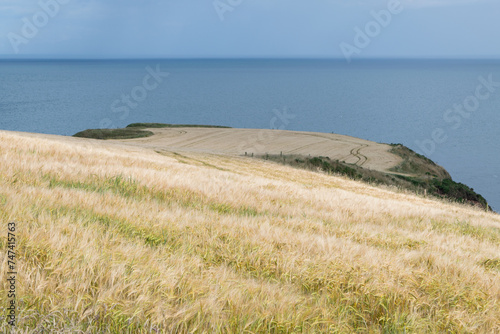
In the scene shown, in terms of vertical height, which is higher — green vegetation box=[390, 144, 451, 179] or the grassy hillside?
green vegetation box=[390, 144, 451, 179]

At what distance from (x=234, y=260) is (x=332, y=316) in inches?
54.8

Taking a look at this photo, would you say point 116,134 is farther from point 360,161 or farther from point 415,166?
point 415,166

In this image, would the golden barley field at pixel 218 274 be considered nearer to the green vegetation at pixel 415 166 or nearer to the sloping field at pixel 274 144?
the sloping field at pixel 274 144

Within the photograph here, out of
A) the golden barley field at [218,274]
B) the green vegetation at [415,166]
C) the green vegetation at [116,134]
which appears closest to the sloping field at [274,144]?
the green vegetation at [415,166]

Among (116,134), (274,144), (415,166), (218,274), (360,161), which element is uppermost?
(274,144)

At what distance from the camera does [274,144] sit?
69.4 m

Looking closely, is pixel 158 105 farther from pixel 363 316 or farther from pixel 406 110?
pixel 363 316

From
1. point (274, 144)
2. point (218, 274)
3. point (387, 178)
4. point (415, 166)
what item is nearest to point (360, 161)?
point (415, 166)

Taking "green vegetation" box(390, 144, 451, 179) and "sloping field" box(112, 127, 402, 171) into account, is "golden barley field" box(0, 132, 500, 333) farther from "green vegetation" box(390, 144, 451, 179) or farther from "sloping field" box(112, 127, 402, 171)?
"green vegetation" box(390, 144, 451, 179)

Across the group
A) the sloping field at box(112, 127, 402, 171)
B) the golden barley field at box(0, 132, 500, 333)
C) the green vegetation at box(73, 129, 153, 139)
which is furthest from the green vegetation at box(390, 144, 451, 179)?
the golden barley field at box(0, 132, 500, 333)

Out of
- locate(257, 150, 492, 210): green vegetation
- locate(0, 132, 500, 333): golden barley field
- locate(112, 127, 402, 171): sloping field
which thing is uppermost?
locate(112, 127, 402, 171): sloping field

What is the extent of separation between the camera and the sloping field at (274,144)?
202ft

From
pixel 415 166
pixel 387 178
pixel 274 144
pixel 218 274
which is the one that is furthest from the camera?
pixel 274 144

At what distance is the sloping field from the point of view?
6153 cm
